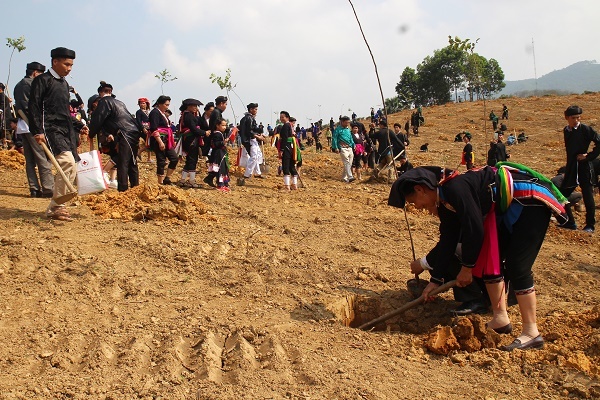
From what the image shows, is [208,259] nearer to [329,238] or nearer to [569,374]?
[329,238]

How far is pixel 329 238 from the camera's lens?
6.43 meters

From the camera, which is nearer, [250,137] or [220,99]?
[220,99]

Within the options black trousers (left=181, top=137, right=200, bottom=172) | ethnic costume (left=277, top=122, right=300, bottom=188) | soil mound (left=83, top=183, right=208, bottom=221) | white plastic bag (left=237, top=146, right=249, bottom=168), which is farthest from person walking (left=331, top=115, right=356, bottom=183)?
soil mound (left=83, top=183, right=208, bottom=221)

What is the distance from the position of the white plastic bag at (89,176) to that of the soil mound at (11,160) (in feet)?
16.4

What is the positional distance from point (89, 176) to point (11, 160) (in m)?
5.50

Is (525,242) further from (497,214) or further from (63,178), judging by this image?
(63,178)

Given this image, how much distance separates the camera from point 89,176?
589 centimetres

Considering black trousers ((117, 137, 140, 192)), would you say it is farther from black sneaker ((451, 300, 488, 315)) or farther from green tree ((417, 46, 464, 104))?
green tree ((417, 46, 464, 104))

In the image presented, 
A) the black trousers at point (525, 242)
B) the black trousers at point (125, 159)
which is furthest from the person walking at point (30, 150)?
the black trousers at point (525, 242)

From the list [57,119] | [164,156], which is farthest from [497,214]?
[164,156]

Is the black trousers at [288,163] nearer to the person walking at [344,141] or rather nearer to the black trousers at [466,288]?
the person walking at [344,141]

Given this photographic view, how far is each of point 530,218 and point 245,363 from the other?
2150mm

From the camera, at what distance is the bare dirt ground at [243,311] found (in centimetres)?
311

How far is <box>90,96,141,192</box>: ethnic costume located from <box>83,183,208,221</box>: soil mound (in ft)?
0.94
